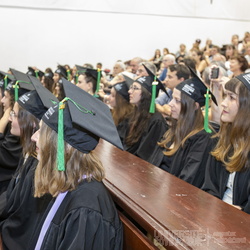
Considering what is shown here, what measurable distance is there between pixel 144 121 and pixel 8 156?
63.8 inches

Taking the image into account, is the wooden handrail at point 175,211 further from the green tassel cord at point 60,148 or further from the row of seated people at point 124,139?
the green tassel cord at point 60,148

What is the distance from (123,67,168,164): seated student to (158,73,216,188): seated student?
70 cm

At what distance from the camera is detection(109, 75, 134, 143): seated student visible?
459 centimetres

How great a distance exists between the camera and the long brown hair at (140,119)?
4.14 m

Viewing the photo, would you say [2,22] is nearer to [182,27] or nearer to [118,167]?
[182,27]

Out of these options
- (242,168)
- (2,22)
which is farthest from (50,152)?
(2,22)

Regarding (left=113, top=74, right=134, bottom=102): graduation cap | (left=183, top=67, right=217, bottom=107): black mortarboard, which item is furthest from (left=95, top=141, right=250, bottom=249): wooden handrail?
(left=113, top=74, right=134, bottom=102): graduation cap

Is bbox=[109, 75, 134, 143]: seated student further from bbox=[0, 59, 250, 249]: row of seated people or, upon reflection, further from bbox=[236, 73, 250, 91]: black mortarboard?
bbox=[236, 73, 250, 91]: black mortarboard

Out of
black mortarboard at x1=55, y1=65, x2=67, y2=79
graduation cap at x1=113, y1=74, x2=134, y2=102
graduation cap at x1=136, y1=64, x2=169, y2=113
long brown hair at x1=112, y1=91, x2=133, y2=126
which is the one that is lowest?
black mortarboard at x1=55, y1=65, x2=67, y2=79

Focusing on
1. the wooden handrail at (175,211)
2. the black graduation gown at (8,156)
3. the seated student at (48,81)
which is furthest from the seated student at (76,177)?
the seated student at (48,81)

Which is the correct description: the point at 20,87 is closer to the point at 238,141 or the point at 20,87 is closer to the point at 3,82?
the point at 3,82

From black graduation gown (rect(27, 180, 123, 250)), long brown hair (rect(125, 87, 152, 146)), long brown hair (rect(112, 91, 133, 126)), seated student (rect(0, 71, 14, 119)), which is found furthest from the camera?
long brown hair (rect(112, 91, 133, 126))

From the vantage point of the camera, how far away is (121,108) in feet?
15.4

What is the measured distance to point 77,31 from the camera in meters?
12.9
